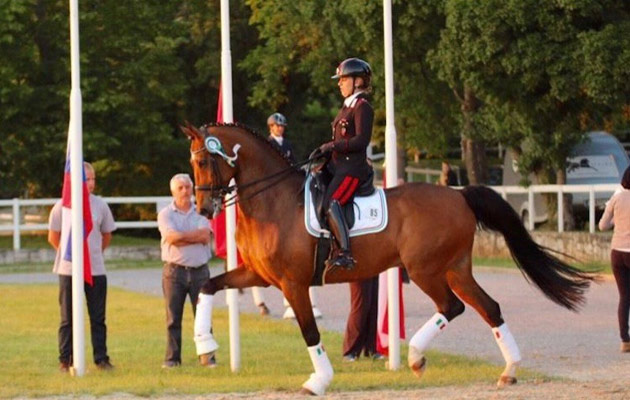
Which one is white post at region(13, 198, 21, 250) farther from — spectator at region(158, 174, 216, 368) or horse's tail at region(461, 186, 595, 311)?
horse's tail at region(461, 186, 595, 311)

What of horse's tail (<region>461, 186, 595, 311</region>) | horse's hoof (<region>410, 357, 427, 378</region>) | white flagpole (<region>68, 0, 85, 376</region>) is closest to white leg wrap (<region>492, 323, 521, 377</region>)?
horse's hoof (<region>410, 357, 427, 378</region>)

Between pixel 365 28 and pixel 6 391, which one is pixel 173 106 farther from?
pixel 6 391

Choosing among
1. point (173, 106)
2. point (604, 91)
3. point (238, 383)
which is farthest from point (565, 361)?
point (173, 106)

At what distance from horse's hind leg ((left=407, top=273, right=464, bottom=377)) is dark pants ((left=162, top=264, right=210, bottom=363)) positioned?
300 centimetres

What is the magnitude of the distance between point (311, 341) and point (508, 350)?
1.88 metres

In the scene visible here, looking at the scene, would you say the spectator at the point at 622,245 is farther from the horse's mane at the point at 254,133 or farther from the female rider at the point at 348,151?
the horse's mane at the point at 254,133

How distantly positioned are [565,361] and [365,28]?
949 inches

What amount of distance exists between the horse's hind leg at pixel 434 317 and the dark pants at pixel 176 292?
300cm

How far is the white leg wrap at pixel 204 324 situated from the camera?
16125mm

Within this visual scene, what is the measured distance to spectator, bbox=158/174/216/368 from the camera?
1809cm

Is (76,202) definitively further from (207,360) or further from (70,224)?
(207,360)

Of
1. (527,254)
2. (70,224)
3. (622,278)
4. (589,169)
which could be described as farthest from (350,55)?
(527,254)

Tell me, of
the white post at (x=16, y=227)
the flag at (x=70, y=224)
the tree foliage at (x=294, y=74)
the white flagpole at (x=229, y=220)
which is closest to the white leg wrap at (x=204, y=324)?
the white flagpole at (x=229, y=220)

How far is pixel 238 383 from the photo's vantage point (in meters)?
16.2
